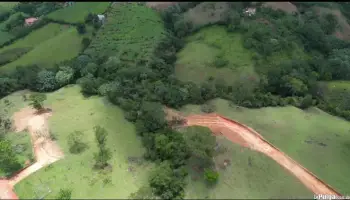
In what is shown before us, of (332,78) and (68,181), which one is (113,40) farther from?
(332,78)

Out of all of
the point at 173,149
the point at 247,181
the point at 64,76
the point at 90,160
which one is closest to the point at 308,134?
the point at 247,181

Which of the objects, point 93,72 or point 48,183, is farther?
point 93,72

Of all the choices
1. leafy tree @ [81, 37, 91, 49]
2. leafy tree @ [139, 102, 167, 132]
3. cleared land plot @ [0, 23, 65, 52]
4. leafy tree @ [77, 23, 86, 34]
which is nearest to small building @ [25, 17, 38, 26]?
cleared land plot @ [0, 23, 65, 52]

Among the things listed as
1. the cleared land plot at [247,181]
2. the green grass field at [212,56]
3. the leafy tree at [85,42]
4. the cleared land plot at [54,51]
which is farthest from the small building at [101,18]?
the cleared land plot at [247,181]

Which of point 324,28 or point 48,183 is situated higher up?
point 324,28

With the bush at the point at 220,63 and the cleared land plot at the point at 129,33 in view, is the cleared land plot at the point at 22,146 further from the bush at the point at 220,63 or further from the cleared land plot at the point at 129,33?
the bush at the point at 220,63

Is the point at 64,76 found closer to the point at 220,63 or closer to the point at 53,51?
the point at 53,51

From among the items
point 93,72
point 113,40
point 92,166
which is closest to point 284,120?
point 92,166
